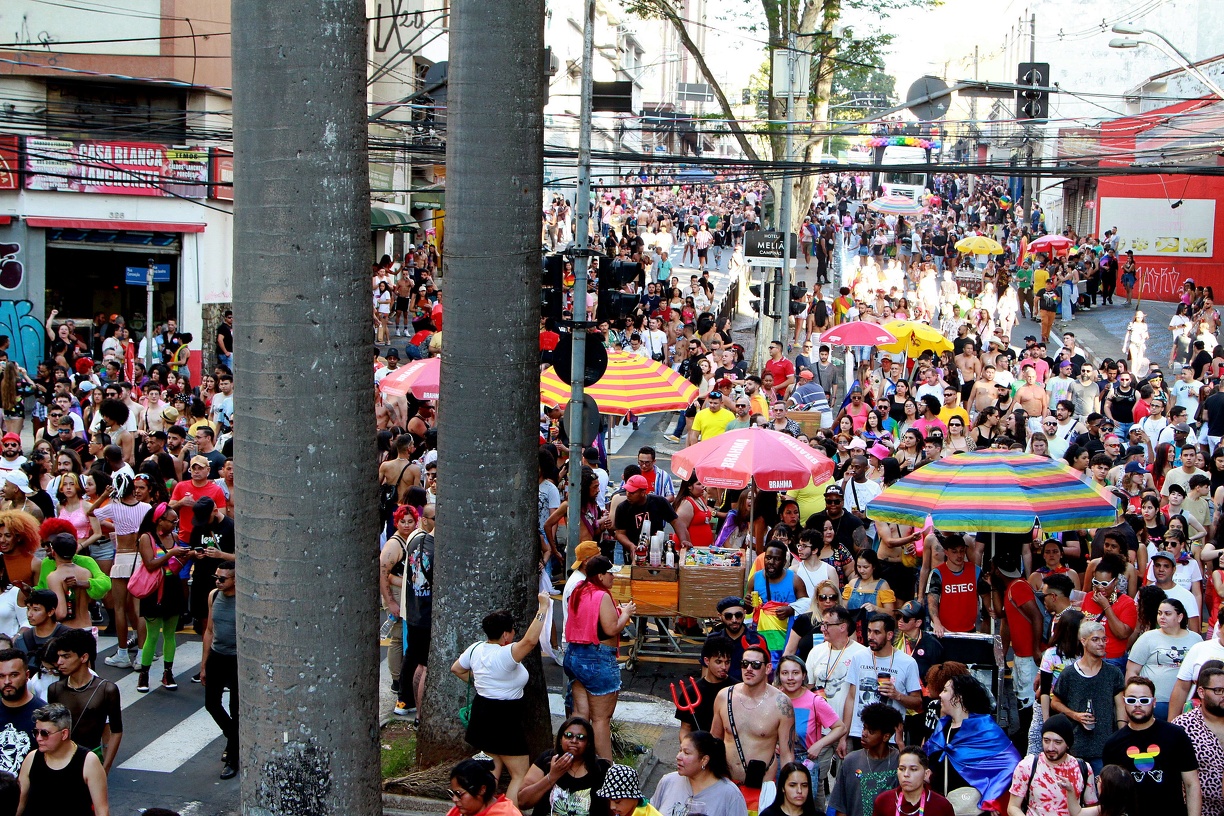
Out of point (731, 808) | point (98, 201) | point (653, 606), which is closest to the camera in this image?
point (731, 808)

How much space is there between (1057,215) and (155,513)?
51122 mm

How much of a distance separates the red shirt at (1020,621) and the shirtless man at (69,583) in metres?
7.08

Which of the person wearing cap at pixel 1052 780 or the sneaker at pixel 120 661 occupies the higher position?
the person wearing cap at pixel 1052 780

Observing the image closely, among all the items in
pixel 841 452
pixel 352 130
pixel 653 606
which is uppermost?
pixel 352 130

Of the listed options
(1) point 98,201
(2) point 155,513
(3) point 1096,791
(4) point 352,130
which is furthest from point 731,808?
(1) point 98,201

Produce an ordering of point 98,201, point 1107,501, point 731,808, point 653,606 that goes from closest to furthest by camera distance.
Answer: point 731,808
point 1107,501
point 653,606
point 98,201

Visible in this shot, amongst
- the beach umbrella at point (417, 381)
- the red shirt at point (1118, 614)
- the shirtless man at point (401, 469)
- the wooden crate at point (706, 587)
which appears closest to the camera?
the red shirt at point (1118, 614)

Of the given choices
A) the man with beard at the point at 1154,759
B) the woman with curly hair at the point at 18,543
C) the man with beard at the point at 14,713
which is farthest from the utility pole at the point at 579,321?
the man with beard at the point at 1154,759

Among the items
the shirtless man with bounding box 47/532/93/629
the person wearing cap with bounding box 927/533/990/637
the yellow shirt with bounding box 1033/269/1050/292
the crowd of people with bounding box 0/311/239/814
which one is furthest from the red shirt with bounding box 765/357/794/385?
the yellow shirt with bounding box 1033/269/1050/292

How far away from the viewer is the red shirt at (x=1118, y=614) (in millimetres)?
9945

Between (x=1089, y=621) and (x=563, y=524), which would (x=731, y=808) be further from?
(x=563, y=524)

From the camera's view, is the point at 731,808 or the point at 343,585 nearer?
the point at 343,585

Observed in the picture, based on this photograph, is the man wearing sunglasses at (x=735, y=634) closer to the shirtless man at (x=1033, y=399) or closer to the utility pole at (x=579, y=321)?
the utility pole at (x=579, y=321)

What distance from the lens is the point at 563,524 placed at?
14992mm
